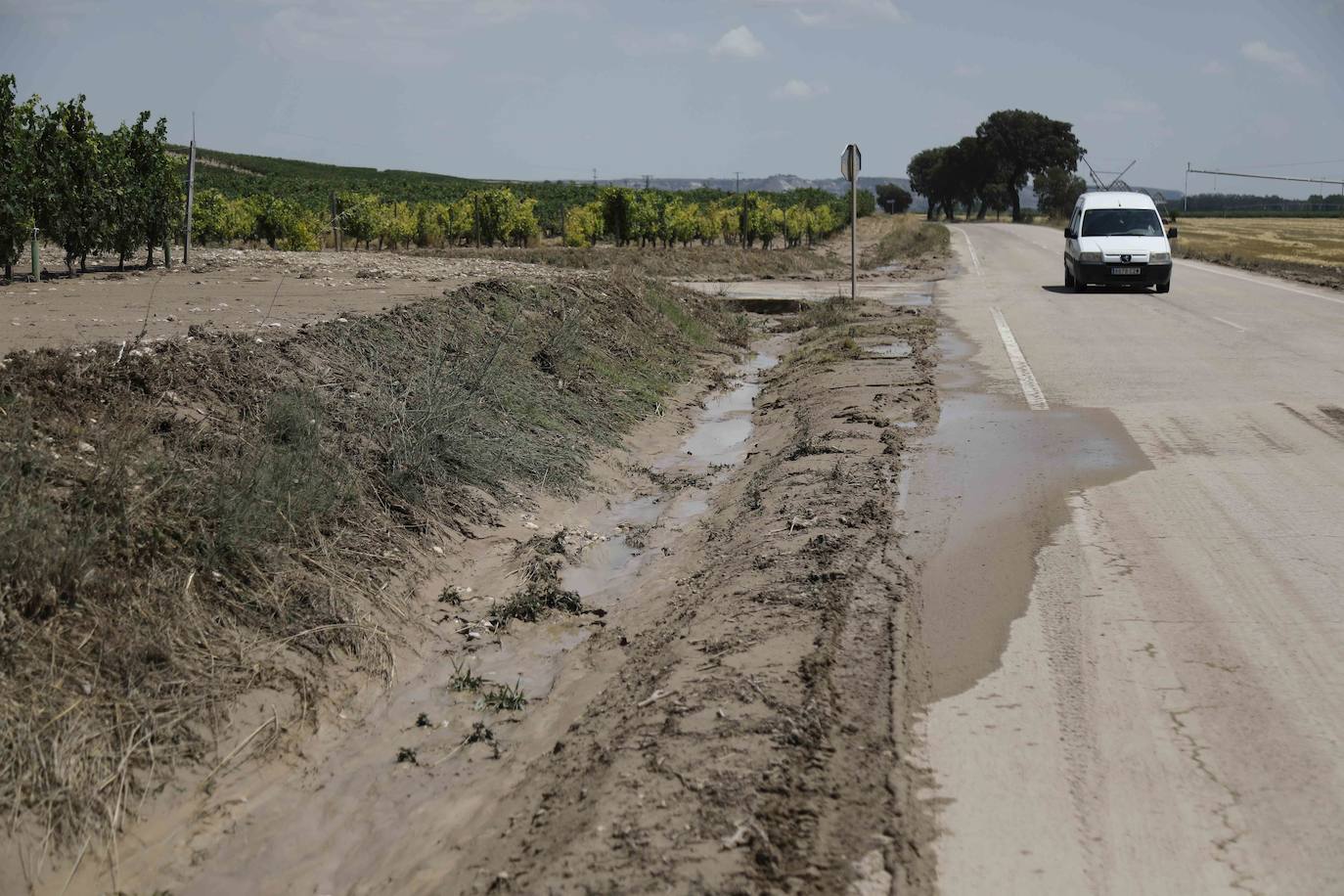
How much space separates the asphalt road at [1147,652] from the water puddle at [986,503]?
0.02 m

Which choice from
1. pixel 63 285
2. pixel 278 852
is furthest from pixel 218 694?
pixel 63 285

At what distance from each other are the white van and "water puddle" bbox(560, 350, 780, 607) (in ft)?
36.5

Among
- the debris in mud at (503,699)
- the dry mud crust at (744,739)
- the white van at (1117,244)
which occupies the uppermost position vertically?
the white van at (1117,244)

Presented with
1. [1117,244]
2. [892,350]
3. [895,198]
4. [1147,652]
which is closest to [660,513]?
[1147,652]

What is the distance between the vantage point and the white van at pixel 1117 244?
2248 centimetres

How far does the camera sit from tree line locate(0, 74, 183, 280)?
43.6ft

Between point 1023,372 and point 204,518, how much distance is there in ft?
31.9

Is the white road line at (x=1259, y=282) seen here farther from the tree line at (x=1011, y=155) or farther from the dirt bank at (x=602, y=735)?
the tree line at (x=1011, y=155)

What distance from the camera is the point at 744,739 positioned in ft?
14.9

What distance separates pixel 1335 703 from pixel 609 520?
5550 millimetres

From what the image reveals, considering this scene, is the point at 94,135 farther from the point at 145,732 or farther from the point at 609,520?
the point at 145,732

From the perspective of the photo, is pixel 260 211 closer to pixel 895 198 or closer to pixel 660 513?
pixel 660 513

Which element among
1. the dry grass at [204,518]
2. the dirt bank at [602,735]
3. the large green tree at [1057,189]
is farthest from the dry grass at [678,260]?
the large green tree at [1057,189]

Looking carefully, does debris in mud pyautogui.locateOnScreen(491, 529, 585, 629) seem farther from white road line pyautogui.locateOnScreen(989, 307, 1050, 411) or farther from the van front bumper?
the van front bumper
